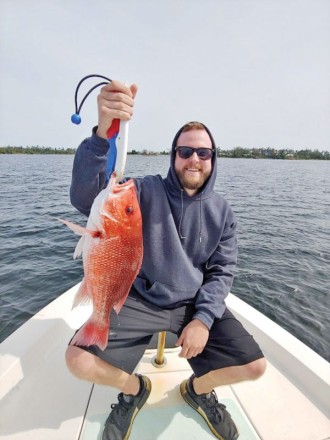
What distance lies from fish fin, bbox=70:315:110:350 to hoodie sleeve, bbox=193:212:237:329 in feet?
2.60

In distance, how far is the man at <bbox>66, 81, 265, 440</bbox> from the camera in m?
1.97

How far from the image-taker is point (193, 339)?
2131mm

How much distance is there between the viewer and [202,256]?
2.60 m

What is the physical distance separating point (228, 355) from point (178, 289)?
0.64 metres

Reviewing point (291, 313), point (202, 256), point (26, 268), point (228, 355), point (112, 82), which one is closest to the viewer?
point (112, 82)

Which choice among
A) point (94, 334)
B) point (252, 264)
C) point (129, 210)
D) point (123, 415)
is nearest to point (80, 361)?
point (94, 334)

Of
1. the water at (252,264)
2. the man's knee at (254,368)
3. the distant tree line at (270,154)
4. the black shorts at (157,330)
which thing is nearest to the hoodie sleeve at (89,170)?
the black shorts at (157,330)

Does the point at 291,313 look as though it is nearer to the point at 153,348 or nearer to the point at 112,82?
the point at 153,348

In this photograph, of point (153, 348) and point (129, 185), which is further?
point (153, 348)

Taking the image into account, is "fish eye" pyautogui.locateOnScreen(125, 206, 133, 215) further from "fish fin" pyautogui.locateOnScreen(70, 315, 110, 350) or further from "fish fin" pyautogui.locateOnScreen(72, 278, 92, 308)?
"fish fin" pyautogui.locateOnScreen(70, 315, 110, 350)

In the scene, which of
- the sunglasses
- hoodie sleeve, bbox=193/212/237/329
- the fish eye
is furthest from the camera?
the sunglasses

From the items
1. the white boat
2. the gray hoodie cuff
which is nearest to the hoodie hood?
the gray hoodie cuff

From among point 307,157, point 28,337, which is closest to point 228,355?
point 28,337

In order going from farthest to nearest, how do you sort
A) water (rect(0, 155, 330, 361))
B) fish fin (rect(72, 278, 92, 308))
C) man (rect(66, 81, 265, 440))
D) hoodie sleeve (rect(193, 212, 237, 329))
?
water (rect(0, 155, 330, 361)) → hoodie sleeve (rect(193, 212, 237, 329)) → man (rect(66, 81, 265, 440)) → fish fin (rect(72, 278, 92, 308))
